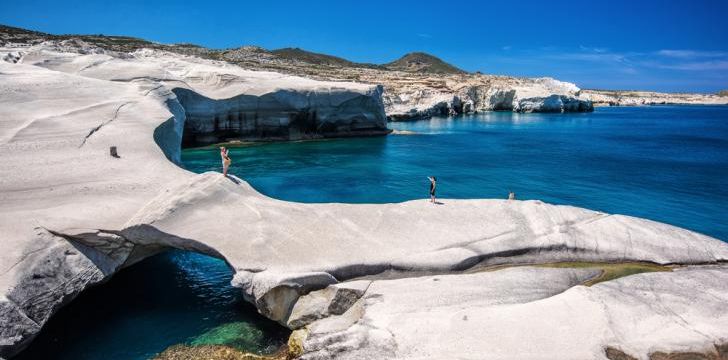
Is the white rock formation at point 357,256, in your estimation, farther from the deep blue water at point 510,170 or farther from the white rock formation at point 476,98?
the white rock formation at point 476,98

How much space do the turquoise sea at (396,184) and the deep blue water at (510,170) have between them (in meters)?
0.11

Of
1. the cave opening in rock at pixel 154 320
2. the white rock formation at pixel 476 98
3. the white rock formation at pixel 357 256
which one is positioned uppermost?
the white rock formation at pixel 476 98

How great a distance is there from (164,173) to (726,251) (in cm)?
1962

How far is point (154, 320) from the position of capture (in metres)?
13.6

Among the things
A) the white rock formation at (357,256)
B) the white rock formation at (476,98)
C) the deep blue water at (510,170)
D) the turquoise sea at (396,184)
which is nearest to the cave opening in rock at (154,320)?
the turquoise sea at (396,184)

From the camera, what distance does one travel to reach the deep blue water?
91.2ft

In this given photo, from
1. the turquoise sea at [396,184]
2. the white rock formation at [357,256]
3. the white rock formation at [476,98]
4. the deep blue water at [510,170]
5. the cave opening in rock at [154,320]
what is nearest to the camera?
the white rock formation at [357,256]

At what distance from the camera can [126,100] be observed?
25.5 m

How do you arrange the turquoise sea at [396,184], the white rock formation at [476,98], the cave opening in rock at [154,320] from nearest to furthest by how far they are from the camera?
the cave opening in rock at [154,320], the turquoise sea at [396,184], the white rock formation at [476,98]

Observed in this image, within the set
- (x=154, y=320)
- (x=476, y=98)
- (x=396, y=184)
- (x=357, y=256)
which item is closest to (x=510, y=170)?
(x=396, y=184)

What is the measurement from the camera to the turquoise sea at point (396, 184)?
1304 cm

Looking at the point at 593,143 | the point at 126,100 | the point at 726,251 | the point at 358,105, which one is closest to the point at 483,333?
the point at 726,251

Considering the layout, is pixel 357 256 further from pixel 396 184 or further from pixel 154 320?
pixel 396 184

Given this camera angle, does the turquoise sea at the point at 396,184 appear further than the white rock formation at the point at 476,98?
No
